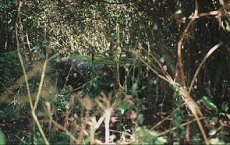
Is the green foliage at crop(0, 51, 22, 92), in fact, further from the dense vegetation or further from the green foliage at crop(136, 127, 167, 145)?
the green foliage at crop(136, 127, 167, 145)

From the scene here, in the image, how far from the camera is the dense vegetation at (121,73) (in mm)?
3168

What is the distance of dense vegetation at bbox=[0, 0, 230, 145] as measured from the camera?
317 centimetres

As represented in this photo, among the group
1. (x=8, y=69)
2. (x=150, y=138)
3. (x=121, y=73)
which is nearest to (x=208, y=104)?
(x=150, y=138)

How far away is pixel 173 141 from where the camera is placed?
3.00 meters

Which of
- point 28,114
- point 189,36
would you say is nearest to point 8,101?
point 28,114

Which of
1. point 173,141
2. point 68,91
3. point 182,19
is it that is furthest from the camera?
point 68,91

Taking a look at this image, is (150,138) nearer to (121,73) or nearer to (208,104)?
(208,104)

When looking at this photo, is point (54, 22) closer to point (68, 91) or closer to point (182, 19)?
point (68, 91)

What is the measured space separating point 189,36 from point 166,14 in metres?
0.29

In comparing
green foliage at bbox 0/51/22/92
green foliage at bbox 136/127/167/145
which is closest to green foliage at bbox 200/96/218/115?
green foliage at bbox 136/127/167/145

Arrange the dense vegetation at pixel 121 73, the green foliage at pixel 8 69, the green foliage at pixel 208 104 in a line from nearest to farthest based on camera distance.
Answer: the dense vegetation at pixel 121 73, the green foliage at pixel 208 104, the green foliage at pixel 8 69

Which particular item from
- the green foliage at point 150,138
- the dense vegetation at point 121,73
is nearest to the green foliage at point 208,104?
the dense vegetation at point 121,73

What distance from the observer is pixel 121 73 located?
555cm

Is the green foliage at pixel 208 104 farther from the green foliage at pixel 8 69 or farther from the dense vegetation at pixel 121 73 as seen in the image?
the green foliage at pixel 8 69
